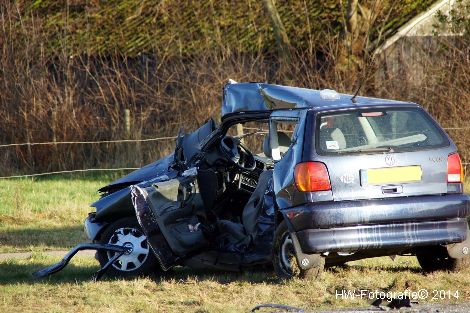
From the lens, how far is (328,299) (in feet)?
28.1

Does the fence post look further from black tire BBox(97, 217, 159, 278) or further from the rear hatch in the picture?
the rear hatch

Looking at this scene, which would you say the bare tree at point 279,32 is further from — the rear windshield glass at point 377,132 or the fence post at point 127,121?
the rear windshield glass at point 377,132

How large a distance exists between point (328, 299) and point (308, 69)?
49.4 ft

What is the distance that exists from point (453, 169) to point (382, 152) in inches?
27.0

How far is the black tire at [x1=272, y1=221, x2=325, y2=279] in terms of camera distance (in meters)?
9.20

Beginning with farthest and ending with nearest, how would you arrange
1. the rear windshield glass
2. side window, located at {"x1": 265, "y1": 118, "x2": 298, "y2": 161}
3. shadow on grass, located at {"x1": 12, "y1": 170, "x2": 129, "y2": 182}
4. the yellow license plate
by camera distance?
shadow on grass, located at {"x1": 12, "y1": 170, "x2": 129, "y2": 182} → side window, located at {"x1": 265, "y1": 118, "x2": 298, "y2": 161} → the rear windshield glass → the yellow license plate

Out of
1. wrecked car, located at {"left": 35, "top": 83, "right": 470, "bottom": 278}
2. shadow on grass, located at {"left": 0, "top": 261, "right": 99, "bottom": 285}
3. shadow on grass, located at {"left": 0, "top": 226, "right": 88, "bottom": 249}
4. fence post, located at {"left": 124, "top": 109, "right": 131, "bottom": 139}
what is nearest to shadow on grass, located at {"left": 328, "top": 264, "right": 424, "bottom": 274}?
wrecked car, located at {"left": 35, "top": 83, "right": 470, "bottom": 278}

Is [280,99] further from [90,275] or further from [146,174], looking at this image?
[90,275]

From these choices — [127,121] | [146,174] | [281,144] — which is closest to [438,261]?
[281,144]

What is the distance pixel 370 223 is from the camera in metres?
8.88

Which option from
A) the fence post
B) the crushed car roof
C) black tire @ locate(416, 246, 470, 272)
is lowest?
black tire @ locate(416, 246, 470, 272)

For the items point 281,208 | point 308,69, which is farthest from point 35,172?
point 281,208

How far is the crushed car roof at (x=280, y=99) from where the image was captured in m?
9.52

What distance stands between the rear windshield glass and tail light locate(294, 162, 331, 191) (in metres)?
0.16
